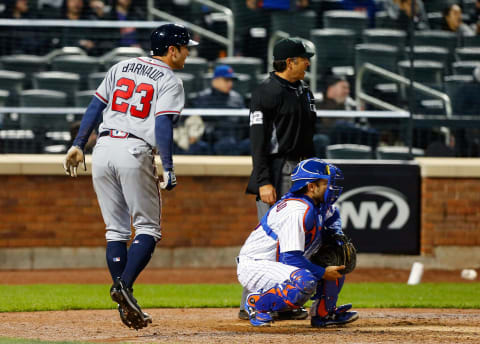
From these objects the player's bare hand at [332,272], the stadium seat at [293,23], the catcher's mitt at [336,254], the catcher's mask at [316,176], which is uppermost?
the stadium seat at [293,23]

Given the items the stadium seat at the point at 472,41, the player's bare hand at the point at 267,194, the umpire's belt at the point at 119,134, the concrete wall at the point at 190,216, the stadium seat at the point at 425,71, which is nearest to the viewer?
the umpire's belt at the point at 119,134

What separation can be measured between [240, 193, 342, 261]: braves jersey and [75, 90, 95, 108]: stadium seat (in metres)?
6.14

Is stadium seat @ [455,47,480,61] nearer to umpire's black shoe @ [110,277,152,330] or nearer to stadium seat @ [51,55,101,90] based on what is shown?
stadium seat @ [51,55,101,90]

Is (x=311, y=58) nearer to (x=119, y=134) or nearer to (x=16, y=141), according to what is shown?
(x=16, y=141)

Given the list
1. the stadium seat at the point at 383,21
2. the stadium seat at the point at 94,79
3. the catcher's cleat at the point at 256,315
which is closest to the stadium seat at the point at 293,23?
the stadium seat at the point at 383,21

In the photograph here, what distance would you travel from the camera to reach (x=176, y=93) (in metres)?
5.81

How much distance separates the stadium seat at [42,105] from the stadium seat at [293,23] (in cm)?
295

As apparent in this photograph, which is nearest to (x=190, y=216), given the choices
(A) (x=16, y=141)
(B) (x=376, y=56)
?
(A) (x=16, y=141)

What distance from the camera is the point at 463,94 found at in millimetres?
11812

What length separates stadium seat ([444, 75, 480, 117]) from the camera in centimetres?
1166

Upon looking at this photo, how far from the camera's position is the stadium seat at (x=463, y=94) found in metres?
11.7

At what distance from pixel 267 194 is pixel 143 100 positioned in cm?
114

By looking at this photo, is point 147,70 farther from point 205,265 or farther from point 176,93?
point 205,265

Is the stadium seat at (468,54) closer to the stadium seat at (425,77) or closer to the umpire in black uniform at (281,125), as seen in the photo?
the stadium seat at (425,77)
